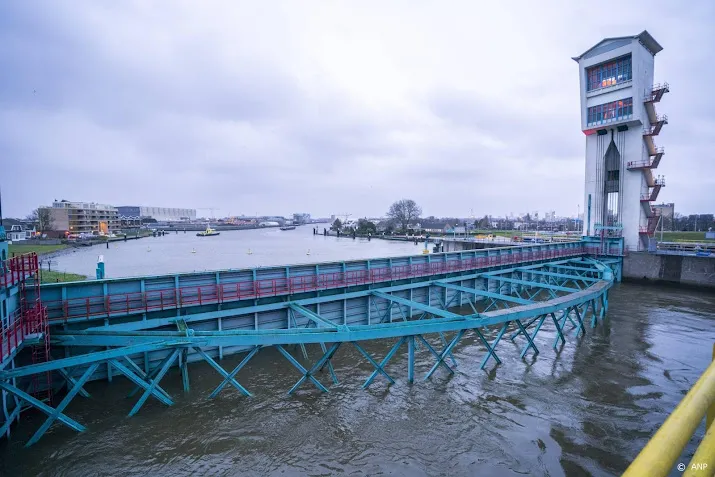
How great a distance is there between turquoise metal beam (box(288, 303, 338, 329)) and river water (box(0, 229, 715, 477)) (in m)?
2.10

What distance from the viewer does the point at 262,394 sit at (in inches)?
504

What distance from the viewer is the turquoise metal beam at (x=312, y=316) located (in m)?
13.4

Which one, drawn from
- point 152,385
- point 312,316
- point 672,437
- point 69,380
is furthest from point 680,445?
point 69,380

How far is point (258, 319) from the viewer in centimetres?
1677

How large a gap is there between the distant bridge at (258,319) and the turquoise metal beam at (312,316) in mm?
66

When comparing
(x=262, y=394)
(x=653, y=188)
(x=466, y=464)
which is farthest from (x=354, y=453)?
(x=653, y=188)

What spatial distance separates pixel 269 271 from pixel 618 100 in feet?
124

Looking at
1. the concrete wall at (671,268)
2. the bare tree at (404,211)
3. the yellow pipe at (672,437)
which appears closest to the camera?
the yellow pipe at (672,437)

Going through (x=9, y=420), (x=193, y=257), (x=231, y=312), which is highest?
(x=231, y=312)

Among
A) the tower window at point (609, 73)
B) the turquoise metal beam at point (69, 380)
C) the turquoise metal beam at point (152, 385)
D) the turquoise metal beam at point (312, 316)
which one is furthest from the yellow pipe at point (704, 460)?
the tower window at point (609, 73)

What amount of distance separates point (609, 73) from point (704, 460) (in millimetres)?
45439

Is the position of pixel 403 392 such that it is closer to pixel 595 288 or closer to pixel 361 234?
pixel 595 288

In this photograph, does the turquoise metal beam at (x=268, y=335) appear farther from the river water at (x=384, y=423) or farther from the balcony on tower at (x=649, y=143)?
the balcony on tower at (x=649, y=143)

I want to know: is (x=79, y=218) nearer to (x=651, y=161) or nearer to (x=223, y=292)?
(x=223, y=292)
